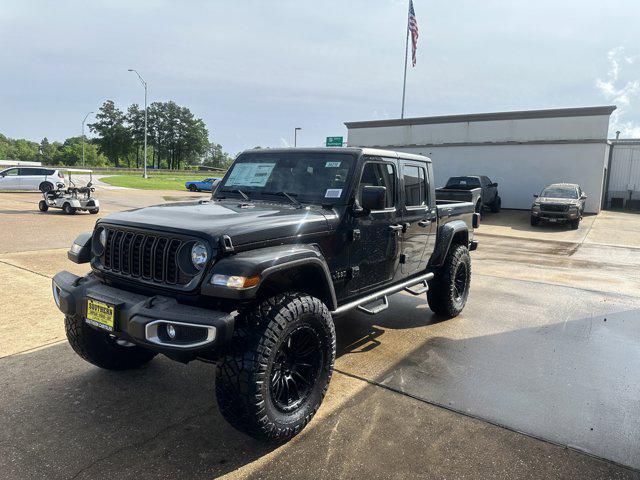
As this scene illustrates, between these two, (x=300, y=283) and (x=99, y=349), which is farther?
(x=99, y=349)

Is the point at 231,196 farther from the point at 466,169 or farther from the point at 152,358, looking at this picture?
the point at 466,169

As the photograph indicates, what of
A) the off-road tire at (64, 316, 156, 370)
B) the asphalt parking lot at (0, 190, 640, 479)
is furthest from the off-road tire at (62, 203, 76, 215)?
the off-road tire at (64, 316, 156, 370)

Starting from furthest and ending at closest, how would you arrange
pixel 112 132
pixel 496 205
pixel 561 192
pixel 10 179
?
pixel 112 132 < pixel 10 179 < pixel 496 205 < pixel 561 192

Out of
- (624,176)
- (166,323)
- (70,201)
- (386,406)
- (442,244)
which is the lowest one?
(386,406)

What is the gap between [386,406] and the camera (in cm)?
331

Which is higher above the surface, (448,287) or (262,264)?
(262,264)

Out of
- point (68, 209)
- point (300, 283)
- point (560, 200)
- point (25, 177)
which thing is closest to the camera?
point (300, 283)

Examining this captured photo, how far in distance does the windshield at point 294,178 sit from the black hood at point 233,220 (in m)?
0.20

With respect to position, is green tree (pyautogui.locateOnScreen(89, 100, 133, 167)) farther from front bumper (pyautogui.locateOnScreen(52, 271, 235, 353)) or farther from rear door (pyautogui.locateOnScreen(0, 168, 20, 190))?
front bumper (pyautogui.locateOnScreen(52, 271, 235, 353))

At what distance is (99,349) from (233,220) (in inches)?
61.9

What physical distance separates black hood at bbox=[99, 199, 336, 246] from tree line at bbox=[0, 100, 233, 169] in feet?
340

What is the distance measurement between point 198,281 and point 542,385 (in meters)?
2.92

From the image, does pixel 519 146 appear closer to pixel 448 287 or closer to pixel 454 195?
pixel 454 195

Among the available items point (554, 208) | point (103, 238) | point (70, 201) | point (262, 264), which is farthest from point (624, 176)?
point (103, 238)
